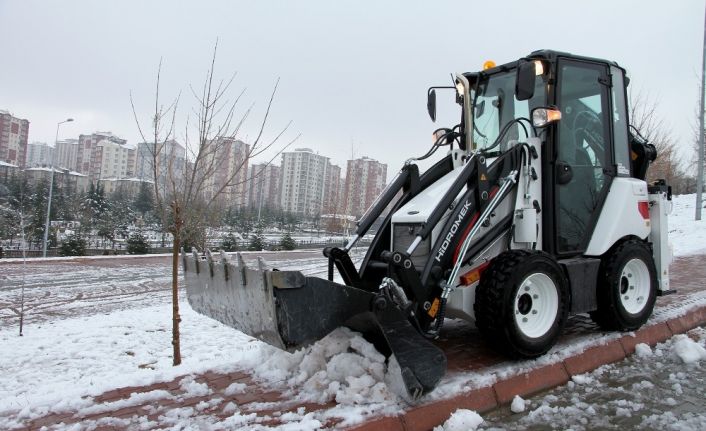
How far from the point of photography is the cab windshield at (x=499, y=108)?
484 cm

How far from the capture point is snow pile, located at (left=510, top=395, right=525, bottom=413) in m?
3.51

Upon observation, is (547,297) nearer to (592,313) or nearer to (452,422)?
(592,313)

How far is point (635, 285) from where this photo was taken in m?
5.15

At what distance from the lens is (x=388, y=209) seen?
450 centimetres

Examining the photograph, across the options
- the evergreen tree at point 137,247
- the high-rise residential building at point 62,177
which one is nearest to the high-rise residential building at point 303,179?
the high-rise residential building at point 62,177

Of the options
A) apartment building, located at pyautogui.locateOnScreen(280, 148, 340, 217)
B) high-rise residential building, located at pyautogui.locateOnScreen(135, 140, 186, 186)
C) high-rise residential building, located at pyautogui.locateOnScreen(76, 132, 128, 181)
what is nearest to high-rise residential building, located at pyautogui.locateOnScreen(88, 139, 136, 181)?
high-rise residential building, located at pyautogui.locateOnScreen(76, 132, 128, 181)

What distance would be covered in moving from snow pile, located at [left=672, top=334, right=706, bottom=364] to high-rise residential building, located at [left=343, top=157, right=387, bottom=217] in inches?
1113

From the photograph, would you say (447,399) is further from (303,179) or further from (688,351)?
(303,179)

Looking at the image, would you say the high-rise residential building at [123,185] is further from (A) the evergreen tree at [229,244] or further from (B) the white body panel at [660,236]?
(B) the white body panel at [660,236]

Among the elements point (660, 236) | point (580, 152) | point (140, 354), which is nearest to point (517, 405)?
point (580, 152)

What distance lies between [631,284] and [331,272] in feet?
10.5

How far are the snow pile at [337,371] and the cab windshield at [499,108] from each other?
7.47 ft

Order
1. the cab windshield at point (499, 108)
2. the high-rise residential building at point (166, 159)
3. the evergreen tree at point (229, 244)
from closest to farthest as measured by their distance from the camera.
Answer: the cab windshield at point (499, 108) → the high-rise residential building at point (166, 159) → the evergreen tree at point (229, 244)

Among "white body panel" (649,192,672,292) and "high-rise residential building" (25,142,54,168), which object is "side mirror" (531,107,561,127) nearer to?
"white body panel" (649,192,672,292)
